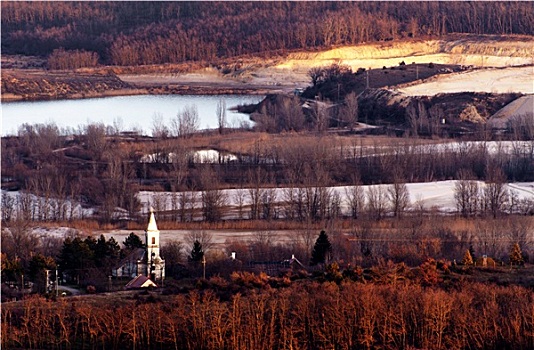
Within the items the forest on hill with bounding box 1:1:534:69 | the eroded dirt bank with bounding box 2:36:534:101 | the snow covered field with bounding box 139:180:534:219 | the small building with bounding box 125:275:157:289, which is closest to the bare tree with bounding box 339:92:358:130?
the snow covered field with bounding box 139:180:534:219

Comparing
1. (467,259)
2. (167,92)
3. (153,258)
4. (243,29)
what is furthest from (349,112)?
(243,29)

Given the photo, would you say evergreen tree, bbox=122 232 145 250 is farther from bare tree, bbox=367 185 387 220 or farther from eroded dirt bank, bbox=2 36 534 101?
eroded dirt bank, bbox=2 36 534 101

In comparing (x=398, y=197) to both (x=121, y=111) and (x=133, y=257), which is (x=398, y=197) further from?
(x=121, y=111)

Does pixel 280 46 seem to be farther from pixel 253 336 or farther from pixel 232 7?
pixel 253 336

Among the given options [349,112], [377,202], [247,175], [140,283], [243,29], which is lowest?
[140,283]

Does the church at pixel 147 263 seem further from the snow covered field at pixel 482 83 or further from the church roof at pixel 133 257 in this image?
the snow covered field at pixel 482 83

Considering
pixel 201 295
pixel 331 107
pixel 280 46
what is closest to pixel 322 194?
pixel 201 295
